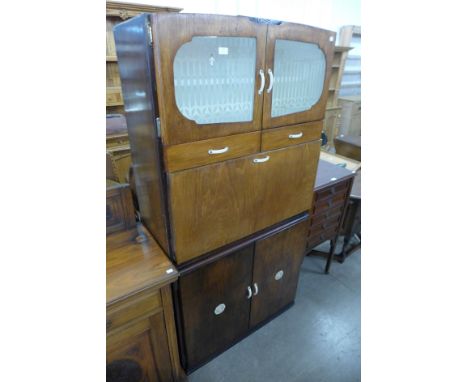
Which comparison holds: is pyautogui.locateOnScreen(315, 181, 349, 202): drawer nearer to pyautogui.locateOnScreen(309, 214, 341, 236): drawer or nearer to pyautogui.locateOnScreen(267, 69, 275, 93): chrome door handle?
pyautogui.locateOnScreen(309, 214, 341, 236): drawer

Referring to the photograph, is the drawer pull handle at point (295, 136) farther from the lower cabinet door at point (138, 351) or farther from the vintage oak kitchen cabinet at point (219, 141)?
the lower cabinet door at point (138, 351)

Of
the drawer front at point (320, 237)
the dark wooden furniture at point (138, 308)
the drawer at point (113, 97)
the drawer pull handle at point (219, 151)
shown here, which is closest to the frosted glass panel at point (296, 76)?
the drawer pull handle at point (219, 151)

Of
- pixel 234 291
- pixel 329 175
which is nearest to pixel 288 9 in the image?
pixel 329 175

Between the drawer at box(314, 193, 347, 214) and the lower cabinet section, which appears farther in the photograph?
the drawer at box(314, 193, 347, 214)

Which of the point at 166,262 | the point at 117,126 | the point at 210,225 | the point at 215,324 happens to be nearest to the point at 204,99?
the point at 210,225

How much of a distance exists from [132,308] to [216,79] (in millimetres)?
817

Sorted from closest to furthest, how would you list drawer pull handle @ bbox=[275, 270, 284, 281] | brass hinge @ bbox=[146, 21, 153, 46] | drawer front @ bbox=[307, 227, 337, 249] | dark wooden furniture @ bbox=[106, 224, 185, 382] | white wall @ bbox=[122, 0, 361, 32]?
brass hinge @ bbox=[146, 21, 153, 46]
dark wooden furniture @ bbox=[106, 224, 185, 382]
drawer pull handle @ bbox=[275, 270, 284, 281]
drawer front @ bbox=[307, 227, 337, 249]
white wall @ bbox=[122, 0, 361, 32]

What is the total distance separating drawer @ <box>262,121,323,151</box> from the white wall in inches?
86.6

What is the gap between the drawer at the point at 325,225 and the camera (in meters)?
1.68

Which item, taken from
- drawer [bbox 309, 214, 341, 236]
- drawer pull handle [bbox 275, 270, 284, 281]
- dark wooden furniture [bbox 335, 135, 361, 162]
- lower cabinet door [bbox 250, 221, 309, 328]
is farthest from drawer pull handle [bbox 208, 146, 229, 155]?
dark wooden furniture [bbox 335, 135, 361, 162]

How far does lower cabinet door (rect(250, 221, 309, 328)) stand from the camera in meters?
1.30
